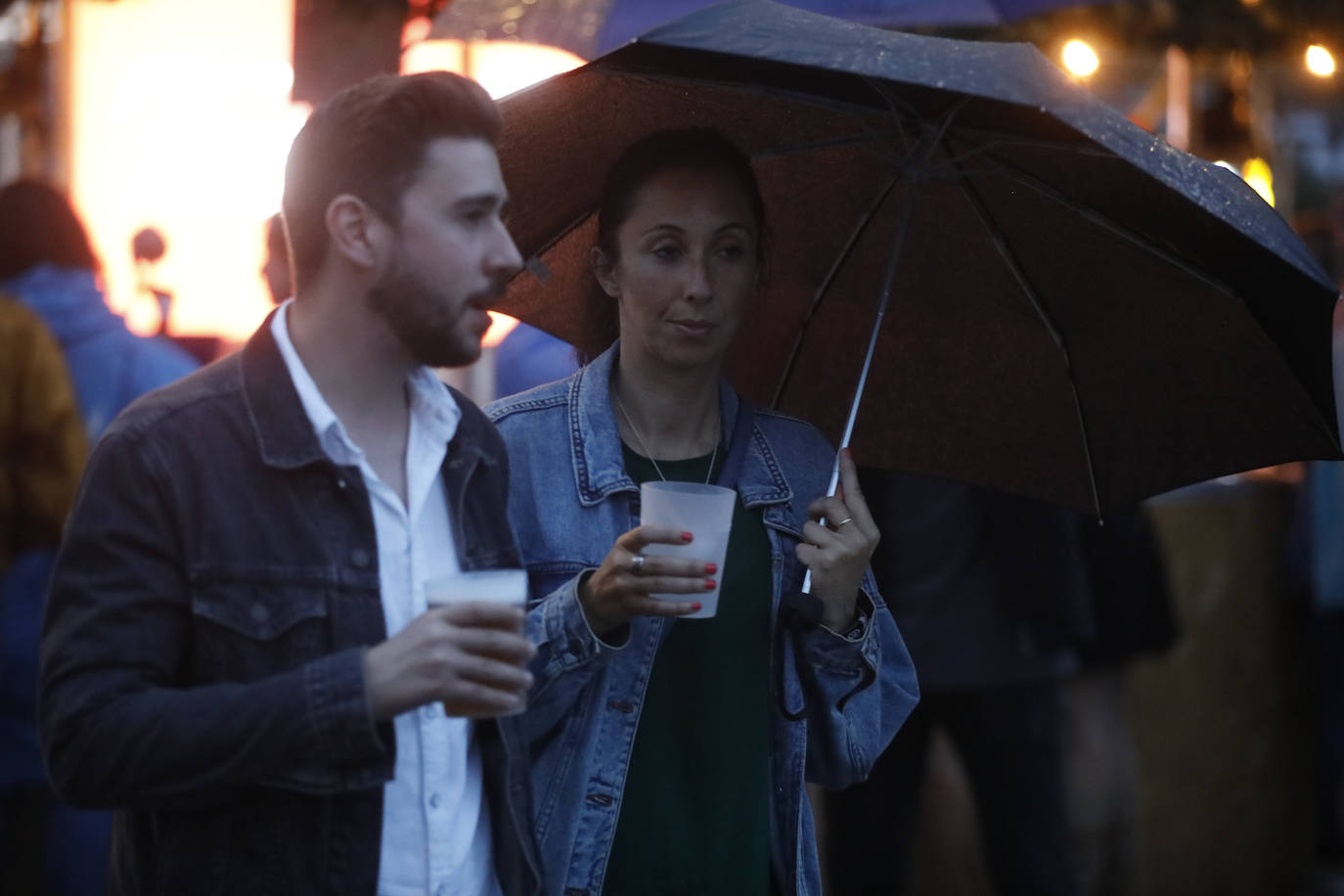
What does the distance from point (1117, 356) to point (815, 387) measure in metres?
0.61

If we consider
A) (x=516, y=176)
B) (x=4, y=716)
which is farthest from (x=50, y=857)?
(x=516, y=176)

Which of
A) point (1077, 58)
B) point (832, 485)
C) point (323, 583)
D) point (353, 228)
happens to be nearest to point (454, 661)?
point (323, 583)

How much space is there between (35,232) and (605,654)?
2966 mm

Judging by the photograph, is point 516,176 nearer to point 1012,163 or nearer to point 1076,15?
point 1012,163

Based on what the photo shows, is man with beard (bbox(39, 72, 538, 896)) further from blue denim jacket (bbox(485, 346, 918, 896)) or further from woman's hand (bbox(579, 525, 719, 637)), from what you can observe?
blue denim jacket (bbox(485, 346, 918, 896))

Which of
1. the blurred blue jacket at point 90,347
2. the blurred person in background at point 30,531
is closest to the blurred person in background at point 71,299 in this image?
the blurred blue jacket at point 90,347

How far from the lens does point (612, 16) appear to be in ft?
16.5

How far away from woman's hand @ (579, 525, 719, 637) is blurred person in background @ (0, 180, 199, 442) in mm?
2752

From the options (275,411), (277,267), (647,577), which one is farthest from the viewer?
(277,267)

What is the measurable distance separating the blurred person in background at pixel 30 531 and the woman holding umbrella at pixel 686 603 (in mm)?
2124

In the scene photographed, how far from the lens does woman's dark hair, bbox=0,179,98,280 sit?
483 centimetres

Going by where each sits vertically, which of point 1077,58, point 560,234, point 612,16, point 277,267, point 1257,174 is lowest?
point 560,234

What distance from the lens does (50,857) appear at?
468 centimetres

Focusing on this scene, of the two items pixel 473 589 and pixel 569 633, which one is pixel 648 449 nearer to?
pixel 569 633
